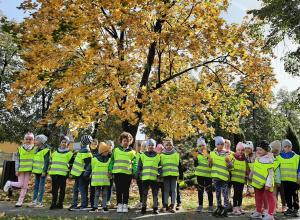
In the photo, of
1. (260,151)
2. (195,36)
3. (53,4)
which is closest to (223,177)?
(260,151)

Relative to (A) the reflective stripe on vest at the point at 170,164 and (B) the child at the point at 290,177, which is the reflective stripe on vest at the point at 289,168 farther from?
(A) the reflective stripe on vest at the point at 170,164

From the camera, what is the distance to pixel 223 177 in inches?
270

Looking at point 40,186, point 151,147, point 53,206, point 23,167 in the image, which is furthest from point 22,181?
point 151,147

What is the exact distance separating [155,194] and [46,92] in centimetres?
2143

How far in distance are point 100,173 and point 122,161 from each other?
74 cm

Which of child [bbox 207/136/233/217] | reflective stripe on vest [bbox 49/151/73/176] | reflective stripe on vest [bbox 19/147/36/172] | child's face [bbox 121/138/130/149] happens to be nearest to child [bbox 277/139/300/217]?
child [bbox 207/136/233/217]

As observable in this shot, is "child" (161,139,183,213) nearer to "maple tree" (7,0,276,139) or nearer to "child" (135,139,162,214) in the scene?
"child" (135,139,162,214)

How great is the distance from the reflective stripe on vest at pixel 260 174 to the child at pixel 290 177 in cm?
137

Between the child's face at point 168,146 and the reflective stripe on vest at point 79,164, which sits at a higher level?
the child's face at point 168,146

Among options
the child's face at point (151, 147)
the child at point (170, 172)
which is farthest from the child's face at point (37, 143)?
the child at point (170, 172)

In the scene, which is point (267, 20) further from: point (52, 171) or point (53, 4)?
point (52, 171)

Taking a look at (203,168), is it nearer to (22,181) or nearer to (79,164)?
(79,164)

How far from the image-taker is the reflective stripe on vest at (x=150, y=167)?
7.17 m

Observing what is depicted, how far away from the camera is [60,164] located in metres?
7.56
